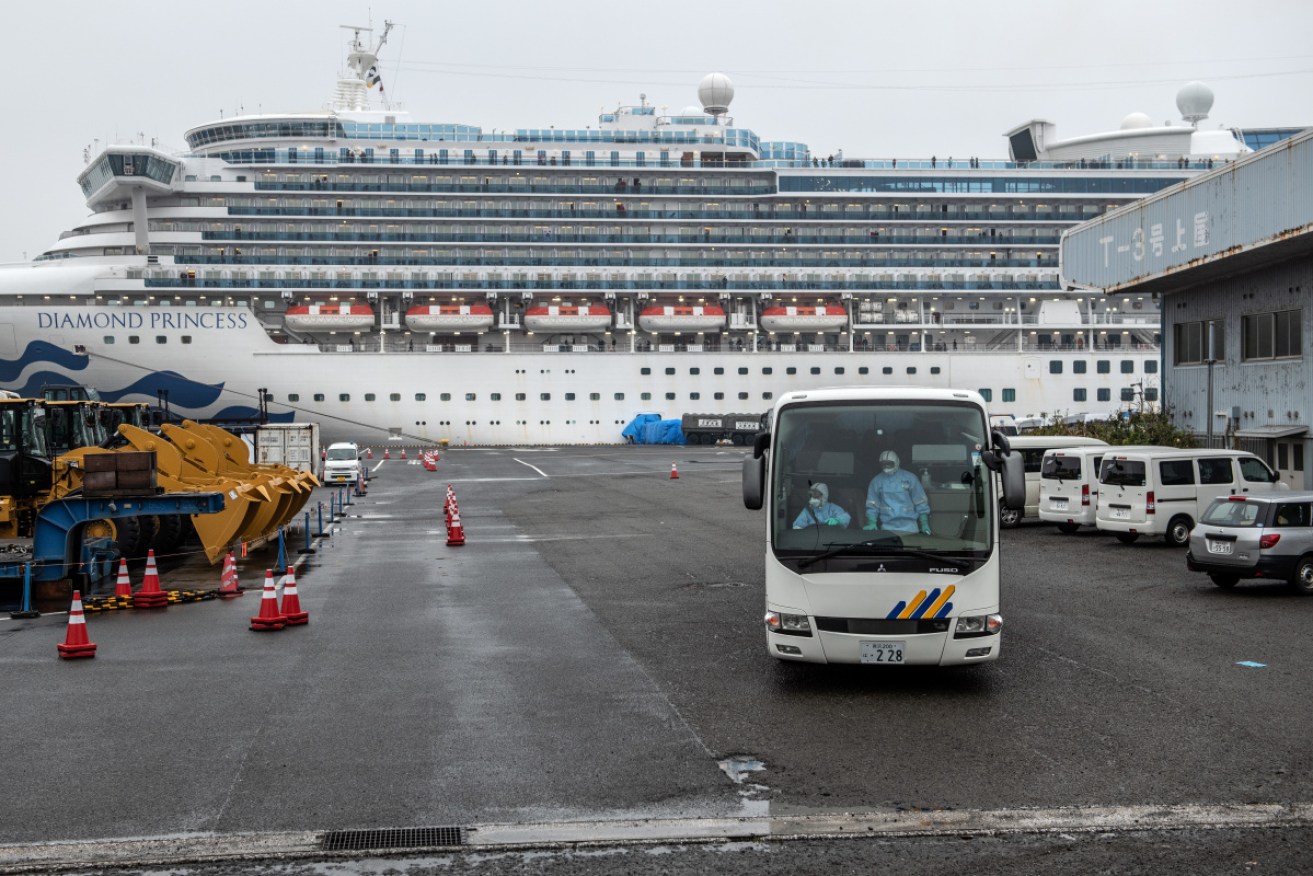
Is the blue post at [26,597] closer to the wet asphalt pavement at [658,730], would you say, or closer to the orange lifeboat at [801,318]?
the wet asphalt pavement at [658,730]

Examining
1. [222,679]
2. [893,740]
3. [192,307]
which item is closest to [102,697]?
[222,679]

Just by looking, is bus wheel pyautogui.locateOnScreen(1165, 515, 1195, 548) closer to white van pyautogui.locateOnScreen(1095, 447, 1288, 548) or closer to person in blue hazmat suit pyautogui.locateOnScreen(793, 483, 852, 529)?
white van pyautogui.locateOnScreen(1095, 447, 1288, 548)

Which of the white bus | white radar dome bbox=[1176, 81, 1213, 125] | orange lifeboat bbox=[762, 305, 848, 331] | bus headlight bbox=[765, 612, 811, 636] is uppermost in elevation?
white radar dome bbox=[1176, 81, 1213, 125]

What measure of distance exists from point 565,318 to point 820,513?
51.4 meters

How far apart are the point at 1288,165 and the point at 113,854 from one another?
21558 millimetres

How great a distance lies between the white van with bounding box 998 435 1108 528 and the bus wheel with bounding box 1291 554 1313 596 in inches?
348

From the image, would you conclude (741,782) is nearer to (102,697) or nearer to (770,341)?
(102,697)

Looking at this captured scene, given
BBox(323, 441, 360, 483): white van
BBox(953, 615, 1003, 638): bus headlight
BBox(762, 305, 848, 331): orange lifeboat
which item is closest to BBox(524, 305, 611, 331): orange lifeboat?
BBox(762, 305, 848, 331): orange lifeboat

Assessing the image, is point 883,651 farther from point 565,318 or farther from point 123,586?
point 565,318

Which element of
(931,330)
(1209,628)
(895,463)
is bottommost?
(1209,628)

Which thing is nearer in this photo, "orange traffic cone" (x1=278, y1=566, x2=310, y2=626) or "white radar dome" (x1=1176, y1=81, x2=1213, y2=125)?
"orange traffic cone" (x1=278, y1=566, x2=310, y2=626)

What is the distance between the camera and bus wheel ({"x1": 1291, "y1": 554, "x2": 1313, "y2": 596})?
14.6 m

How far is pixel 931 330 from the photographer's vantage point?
63.1m

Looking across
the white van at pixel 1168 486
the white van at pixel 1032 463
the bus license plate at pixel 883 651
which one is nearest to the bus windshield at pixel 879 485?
the bus license plate at pixel 883 651
